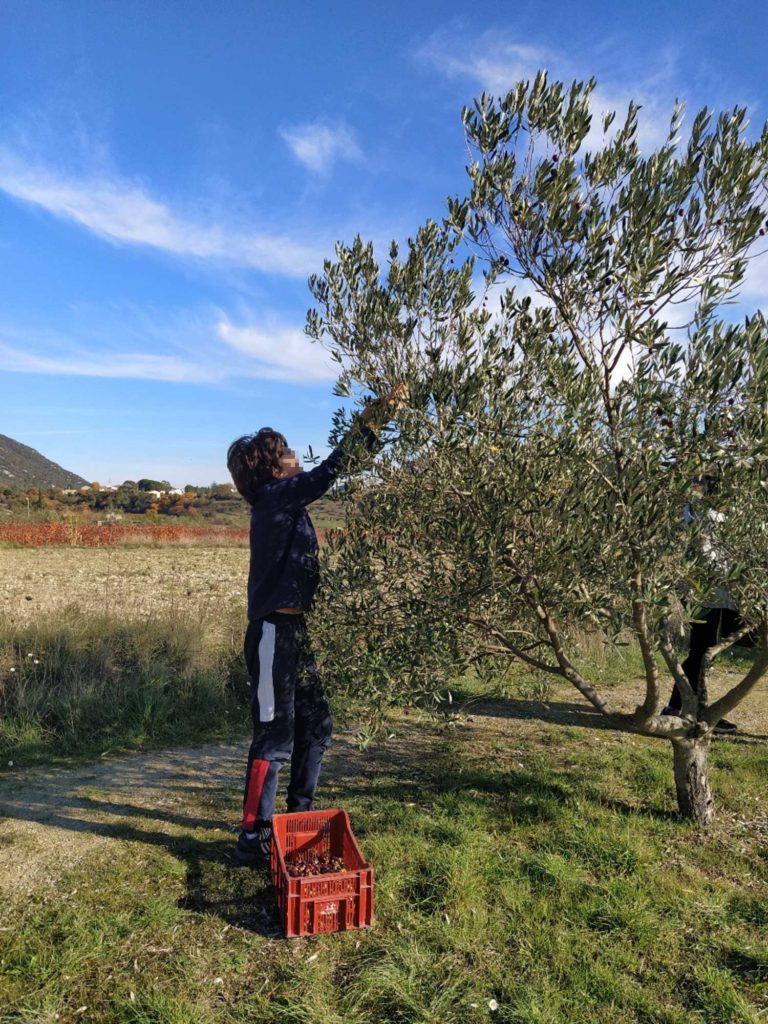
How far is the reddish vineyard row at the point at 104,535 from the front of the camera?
28.6m

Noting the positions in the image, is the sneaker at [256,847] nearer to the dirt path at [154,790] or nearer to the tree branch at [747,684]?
the dirt path at [154,790]

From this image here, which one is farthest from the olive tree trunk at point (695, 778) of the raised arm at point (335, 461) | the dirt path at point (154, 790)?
→ the raised arm at point (335, 461)

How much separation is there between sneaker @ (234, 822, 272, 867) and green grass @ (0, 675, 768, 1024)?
8 cm

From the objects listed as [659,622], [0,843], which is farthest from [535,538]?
[0,843]

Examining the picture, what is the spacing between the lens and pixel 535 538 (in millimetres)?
3955

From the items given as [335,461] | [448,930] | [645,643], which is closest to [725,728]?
[645,643]

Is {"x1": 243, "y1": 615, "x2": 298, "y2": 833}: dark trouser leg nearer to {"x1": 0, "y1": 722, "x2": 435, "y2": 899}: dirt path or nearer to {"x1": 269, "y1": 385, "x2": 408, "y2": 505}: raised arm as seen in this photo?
{"x1": 269, "y1": 385, "x2": 408, "y2": 505}: raised arm

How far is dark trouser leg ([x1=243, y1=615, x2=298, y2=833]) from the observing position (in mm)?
4383

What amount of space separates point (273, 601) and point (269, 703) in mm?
639

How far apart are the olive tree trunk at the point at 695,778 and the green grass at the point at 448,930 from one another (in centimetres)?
13

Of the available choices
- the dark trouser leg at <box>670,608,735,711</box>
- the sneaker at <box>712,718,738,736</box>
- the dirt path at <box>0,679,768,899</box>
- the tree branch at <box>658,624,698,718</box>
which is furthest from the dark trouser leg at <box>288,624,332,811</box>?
Answer: the sneaker at <box>712,718,738,736</box>

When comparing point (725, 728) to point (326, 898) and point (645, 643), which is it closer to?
point (645, 643)

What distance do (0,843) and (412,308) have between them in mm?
4616

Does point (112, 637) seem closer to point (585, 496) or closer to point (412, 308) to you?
point (412, 308)
